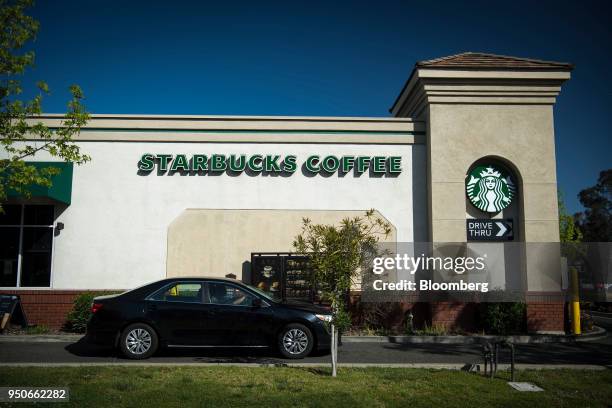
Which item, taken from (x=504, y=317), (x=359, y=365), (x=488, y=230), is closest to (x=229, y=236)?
(x=359, y=365)

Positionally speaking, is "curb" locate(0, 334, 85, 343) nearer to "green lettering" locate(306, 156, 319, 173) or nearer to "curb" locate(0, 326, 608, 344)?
"curb" locate(0, 326, 608, 344)

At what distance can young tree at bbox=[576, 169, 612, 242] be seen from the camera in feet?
187

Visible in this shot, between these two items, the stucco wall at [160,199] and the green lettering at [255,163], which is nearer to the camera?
the stucco wall at [160,199]

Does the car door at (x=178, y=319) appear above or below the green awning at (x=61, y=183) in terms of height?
below

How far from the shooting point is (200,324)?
33.2 ft

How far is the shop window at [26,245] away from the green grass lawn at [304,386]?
24.0 feet

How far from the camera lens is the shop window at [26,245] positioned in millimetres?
15234

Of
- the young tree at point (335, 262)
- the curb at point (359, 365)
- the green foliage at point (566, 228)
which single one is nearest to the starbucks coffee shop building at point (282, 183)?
the curb at point (359, 365)

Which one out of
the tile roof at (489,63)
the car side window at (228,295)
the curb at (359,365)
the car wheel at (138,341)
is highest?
the tile roof at (489,63)

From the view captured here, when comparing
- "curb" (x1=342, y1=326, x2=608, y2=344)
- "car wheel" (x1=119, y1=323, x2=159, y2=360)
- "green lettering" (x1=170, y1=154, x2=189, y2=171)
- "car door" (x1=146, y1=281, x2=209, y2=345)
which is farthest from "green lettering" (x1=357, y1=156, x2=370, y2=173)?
"car wheel" (x1=119, y1=323, x2=159, y2=360)

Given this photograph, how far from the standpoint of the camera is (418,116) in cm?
1702

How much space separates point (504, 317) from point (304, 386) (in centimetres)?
861

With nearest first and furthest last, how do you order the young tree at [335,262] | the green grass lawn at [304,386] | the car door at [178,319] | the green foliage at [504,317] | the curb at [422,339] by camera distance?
1. the green grass lawn at [304,386]
2. the young tree at [335,262]
3. the car door at [178,319]
4. the curb at [422,339]
5. the green foliage at [504,317]

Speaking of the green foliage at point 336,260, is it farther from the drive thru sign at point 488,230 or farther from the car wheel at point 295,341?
the drive thru sign at point 488,230
